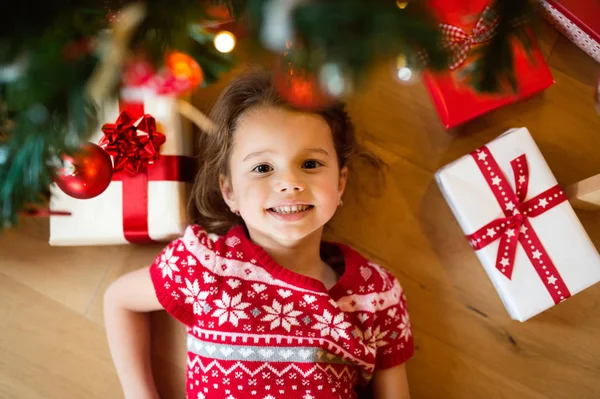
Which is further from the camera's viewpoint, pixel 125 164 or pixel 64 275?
pixel 64 275

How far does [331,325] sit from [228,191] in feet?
1.04

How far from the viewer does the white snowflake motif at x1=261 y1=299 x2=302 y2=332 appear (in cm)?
88

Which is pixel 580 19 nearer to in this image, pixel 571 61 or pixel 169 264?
pixel 571 61

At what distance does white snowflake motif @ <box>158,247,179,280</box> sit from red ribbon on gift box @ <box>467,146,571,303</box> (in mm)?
602

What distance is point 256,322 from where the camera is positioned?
875mm

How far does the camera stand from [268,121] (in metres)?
0.84

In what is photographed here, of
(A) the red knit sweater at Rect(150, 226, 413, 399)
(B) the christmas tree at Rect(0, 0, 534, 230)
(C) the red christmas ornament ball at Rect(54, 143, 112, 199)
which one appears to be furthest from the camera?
(A) the red knit sweater at Rect(150, 226, 413, 399)

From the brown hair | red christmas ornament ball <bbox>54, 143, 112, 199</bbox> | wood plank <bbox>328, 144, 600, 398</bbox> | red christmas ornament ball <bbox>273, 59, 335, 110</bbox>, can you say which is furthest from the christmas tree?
wood plank <bbox>328, 144, 600, 398</bbox>

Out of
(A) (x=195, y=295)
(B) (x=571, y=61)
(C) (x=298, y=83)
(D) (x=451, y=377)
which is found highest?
(B) (x=571, y=61)

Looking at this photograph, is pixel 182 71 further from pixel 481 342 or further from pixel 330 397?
pixel 481 342

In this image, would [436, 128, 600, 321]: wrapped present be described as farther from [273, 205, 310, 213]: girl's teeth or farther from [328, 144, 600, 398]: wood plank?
[273, 205, 310, 213]: girl's teeth

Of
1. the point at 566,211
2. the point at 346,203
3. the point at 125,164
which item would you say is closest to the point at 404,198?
the point at 346,203

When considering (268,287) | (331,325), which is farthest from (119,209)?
(331,325)

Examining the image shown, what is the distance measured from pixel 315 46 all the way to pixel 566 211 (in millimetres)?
860
